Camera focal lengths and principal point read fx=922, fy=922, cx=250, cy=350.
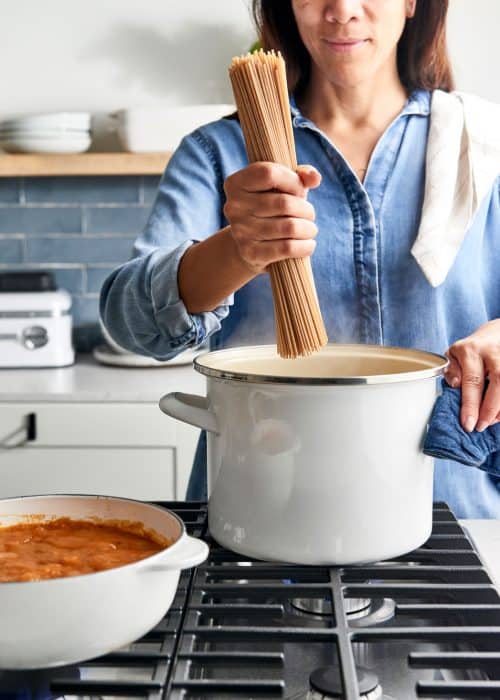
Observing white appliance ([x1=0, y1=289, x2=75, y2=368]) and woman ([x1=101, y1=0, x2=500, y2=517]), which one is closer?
woman ([x1=101, y1=0, x2=500, y2=517])

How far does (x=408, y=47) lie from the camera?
1.26 m

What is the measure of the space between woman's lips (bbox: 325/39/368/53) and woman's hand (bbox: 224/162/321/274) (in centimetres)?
39

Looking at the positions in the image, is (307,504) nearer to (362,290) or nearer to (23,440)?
(362,290)

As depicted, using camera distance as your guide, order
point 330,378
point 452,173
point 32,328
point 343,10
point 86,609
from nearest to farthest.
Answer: point 86,609
point 330,378
point 343,10
point 452,173
point 32,328

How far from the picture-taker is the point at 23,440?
2.12m

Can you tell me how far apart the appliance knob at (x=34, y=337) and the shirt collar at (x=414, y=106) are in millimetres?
1273

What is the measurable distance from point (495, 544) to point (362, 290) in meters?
0.40

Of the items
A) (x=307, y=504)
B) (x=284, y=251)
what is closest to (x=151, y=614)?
(x=307, y=504)

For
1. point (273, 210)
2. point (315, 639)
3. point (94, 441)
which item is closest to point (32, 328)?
point (94, 441)

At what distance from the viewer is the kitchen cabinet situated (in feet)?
6.88

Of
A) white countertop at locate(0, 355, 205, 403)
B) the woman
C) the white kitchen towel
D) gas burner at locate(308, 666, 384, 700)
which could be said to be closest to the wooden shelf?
white countertop at locate(0, 355, 205, 403)

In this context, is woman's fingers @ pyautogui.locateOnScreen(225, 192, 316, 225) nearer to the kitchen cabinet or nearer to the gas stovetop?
the gas stovetop

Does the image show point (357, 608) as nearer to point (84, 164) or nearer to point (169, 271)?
point (169, 271)

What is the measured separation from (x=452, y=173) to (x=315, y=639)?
2.41 ft
